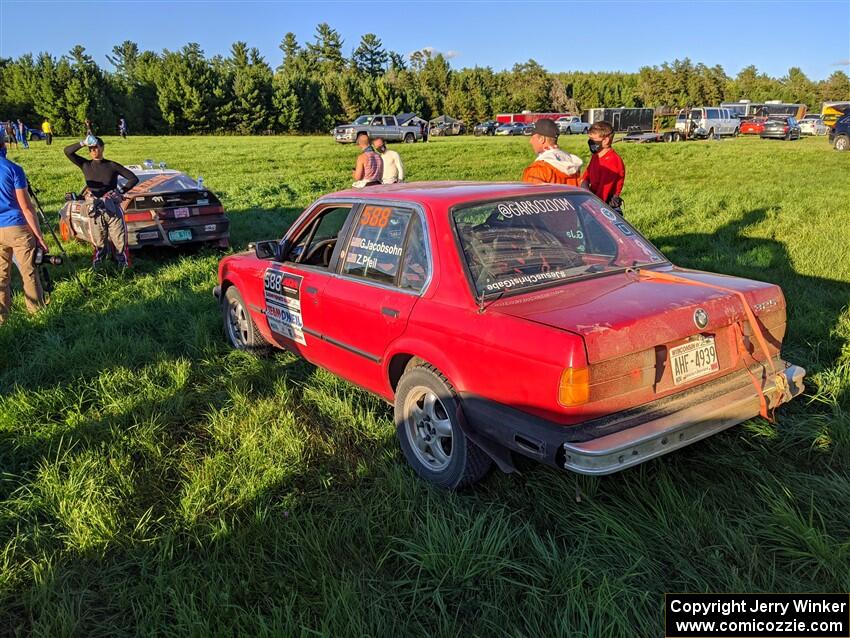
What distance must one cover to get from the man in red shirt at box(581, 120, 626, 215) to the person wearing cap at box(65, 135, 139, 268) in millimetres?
5957

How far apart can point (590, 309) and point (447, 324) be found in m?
0.69

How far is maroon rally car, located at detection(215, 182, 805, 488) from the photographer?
8.70 ft

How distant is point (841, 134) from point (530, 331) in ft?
99.9

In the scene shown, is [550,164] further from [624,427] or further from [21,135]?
[21,135]

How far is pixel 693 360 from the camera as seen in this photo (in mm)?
2900

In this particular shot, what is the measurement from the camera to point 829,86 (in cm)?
9462

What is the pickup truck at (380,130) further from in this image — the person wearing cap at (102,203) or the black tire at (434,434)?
the black tire at (434,434)

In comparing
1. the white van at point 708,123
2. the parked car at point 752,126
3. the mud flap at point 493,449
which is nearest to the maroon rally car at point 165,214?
the mud flap at point 493,449

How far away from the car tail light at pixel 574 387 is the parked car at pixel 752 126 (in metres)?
45.1

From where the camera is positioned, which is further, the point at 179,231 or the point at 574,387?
the point at 179,231

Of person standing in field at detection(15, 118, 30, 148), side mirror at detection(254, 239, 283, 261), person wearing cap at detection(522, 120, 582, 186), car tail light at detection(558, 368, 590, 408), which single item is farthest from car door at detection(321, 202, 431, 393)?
person standing in field at detection(15, 118, 30, 148)

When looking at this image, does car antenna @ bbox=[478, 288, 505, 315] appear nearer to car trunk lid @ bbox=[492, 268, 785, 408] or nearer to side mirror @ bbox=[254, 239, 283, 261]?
car trunk lid @ bbox=[492, 268, 785, 408]

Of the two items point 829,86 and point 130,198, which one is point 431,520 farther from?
point 829,86

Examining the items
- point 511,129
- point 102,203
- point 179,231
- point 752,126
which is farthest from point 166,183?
point 511,129
